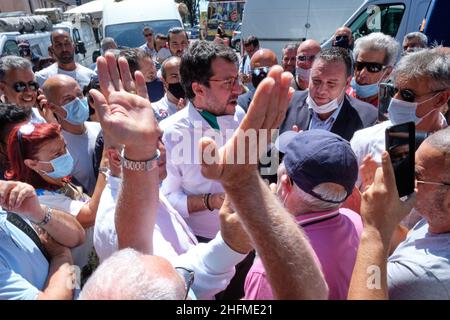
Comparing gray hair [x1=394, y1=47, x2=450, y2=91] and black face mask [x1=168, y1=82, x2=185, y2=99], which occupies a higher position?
gray hair [x1=394, y1=47, x2=450, y2=91]

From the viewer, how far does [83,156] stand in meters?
2.62

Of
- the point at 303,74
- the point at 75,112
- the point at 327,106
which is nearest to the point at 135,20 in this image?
the point at 303,74

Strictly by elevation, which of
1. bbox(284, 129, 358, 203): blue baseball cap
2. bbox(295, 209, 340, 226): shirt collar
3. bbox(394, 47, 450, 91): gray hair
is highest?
bbox(394, 47, 450, 91): gray hair

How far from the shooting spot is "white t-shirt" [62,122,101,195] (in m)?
2.56

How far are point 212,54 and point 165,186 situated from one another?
2.80 feet

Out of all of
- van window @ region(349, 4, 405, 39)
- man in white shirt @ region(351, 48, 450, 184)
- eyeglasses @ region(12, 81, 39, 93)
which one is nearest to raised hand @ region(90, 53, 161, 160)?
man in white shirt @ region(351, 48, 450, 184)

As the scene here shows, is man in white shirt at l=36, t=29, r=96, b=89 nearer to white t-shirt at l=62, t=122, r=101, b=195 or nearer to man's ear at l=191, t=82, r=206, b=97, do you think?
white t-shirt at l=62, t=122, r=101, b=195

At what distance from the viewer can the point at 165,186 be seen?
6.82 ft

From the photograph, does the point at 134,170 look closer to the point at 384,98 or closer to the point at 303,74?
the point at 384,98

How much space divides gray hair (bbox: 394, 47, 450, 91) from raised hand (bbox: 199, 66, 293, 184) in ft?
4.80

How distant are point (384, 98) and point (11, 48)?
Answer: 20.7 feet

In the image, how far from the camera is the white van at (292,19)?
8.41 metres

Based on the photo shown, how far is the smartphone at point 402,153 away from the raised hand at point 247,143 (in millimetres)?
474

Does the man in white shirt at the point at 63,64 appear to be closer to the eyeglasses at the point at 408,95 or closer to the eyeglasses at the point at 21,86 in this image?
the eyeglasses at the point at 21,86
